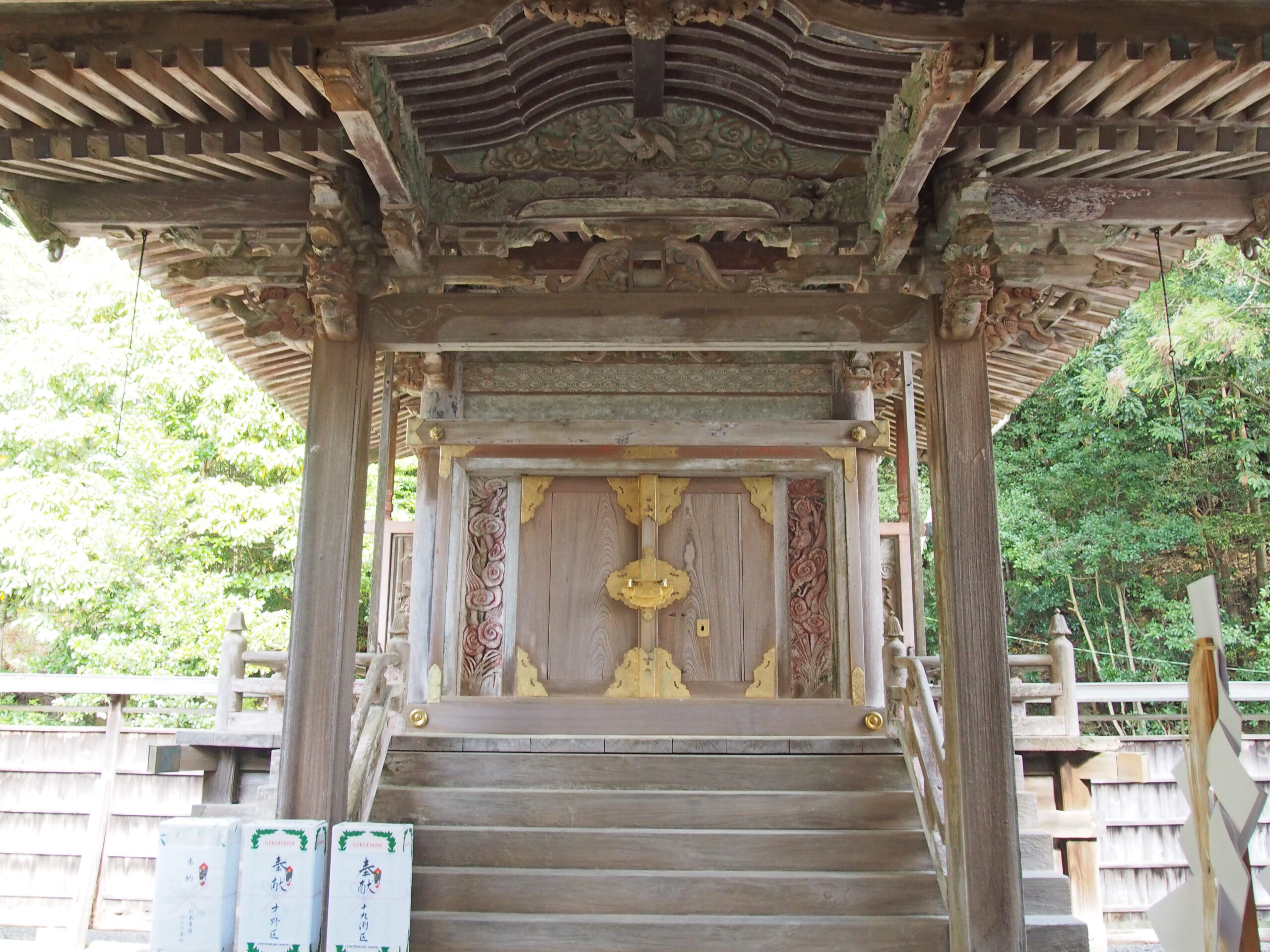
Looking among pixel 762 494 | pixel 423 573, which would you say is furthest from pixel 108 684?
pixel 762 494

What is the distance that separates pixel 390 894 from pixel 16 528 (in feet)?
41.1

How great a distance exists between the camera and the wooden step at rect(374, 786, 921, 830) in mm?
5379

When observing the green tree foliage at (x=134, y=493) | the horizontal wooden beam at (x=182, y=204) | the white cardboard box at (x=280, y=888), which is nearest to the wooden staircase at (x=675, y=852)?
the white cardboard box at (x=280, y=888)

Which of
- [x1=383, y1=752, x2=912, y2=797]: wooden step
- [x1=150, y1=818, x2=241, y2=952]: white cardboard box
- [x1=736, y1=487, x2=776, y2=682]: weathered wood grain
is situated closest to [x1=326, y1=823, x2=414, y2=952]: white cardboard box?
[x1=150, y1=818, x2=241, y2=952]: white cardboard box

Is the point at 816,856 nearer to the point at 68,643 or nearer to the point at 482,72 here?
the point at 482,72

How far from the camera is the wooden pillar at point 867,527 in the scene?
6.91 meters

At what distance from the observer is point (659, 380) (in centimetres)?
744

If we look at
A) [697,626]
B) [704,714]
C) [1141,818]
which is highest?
[697,626]

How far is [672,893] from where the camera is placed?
4918 millimetres

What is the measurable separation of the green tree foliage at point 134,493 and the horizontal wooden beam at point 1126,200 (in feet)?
41.7

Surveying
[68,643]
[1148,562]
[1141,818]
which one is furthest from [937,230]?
[68,643]

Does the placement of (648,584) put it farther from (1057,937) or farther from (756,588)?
(1057,937)

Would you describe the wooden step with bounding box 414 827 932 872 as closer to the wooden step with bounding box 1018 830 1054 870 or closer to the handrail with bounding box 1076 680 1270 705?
the wooden step with bounding box 1018 830 1054 870

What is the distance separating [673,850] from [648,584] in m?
2.31
